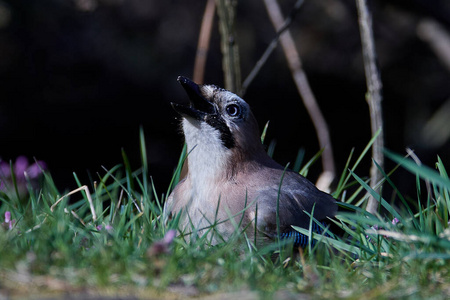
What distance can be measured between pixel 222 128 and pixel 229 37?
32.2 inches

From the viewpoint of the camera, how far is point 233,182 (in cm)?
349

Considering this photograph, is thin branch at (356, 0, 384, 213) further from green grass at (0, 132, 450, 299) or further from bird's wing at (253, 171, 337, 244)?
green grass at (0, 132, 450, 299)

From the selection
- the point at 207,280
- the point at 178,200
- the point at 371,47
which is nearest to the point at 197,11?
the point at 371,47

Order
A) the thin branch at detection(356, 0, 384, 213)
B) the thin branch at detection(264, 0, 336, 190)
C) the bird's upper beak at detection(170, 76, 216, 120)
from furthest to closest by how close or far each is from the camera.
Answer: the thin branch at detection(264, 0, 336, 190) < the thin branch at detection(356, 0, 384, 213) < the bird's upper beak at detection(170, 76, 216, 120)

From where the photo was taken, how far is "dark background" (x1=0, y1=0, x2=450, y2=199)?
6840 millimetres

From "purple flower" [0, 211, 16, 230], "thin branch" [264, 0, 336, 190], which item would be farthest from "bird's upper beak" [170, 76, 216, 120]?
"purple flower" [0, 211, 16, 230]

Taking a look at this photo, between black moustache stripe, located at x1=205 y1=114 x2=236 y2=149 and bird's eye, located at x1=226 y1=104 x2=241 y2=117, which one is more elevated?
bird's eye, located at x1=226 y1=104 x2=241 y2=117

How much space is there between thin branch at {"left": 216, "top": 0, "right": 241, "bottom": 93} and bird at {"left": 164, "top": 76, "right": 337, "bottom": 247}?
0.53m

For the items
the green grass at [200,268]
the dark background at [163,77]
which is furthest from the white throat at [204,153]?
the dark background at [163,77]

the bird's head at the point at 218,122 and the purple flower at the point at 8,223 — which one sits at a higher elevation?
the bird's head at the point at 218,122

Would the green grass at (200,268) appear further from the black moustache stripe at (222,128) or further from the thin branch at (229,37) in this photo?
the thin branch at (229,37)

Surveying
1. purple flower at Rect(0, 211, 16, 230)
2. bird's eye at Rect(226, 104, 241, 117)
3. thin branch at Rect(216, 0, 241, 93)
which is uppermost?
thin branch at Rect(216, 0, 241, 93)

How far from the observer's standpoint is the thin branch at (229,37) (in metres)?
4.28

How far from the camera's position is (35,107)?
722 centimetres
